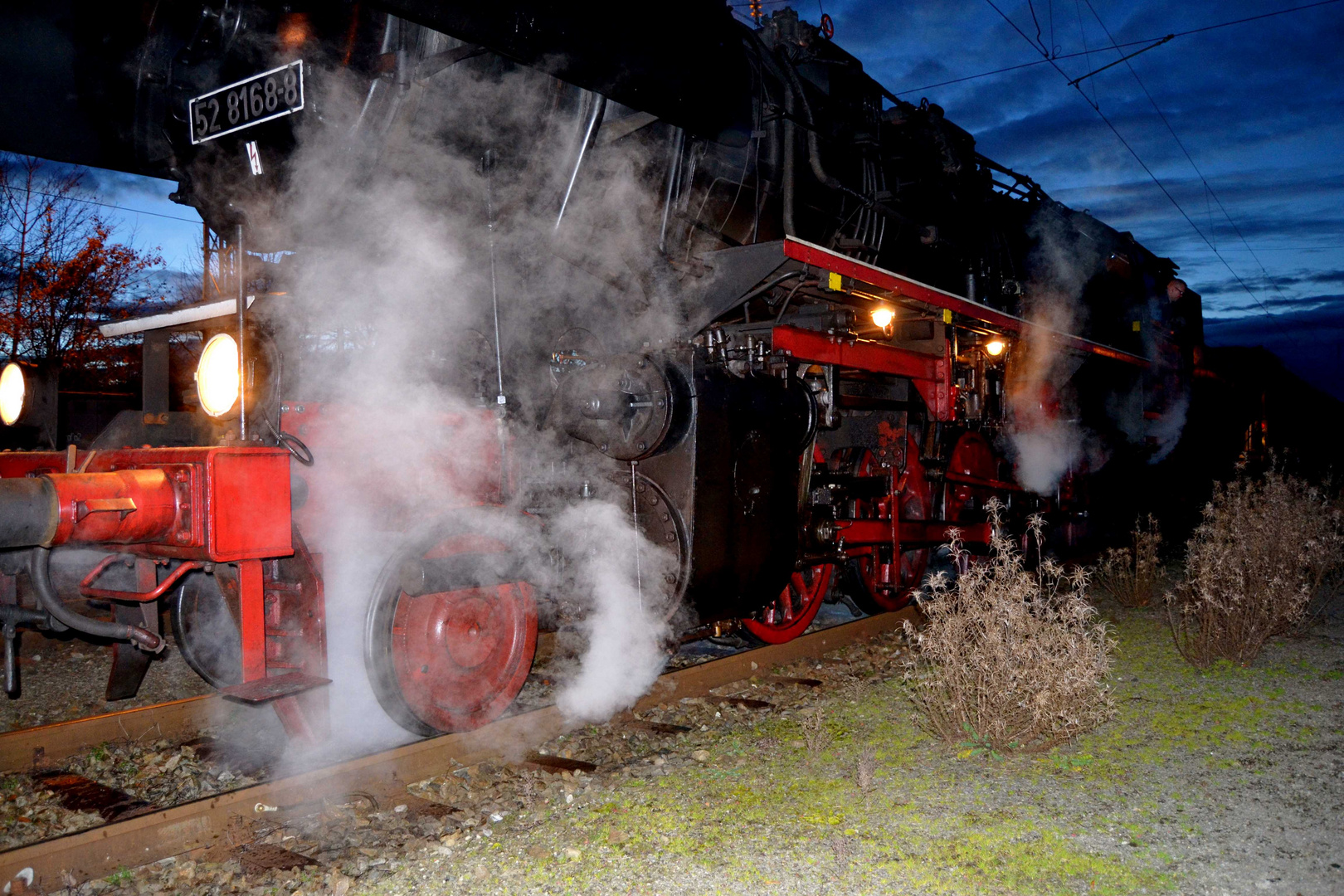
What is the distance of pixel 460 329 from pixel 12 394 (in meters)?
1.83

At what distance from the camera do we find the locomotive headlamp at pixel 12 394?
148 inches

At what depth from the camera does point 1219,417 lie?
10523 mm

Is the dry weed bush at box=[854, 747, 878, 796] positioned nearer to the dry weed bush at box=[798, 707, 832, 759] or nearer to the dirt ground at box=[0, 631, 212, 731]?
the dry weed bush at box=[798, 707, 832, 759]

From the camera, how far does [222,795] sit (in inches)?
115

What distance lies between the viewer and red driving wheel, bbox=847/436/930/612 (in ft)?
18.2

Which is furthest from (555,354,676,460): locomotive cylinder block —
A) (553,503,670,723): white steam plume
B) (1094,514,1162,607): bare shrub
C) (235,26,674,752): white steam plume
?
(1094,514,1162,607): bare shrub

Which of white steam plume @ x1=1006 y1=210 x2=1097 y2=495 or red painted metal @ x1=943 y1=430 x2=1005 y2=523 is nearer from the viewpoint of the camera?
red painted metal @ x1=943 y1=430 x2=1005 y2=523

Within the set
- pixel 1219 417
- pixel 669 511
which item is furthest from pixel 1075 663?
pixel 1219 417

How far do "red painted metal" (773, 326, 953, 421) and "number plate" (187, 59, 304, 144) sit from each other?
2241 mm

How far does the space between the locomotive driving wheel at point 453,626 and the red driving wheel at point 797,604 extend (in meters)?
1.77

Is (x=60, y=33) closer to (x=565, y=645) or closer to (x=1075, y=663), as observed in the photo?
(x=565, y=645)

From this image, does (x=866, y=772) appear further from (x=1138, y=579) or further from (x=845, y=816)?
(x=1138, y=579)

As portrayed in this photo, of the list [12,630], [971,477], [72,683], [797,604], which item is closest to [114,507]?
[12,630]

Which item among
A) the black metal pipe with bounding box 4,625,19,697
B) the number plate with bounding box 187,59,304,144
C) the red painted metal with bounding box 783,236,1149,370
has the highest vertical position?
the number plate with bounding box 187,59,304,144
